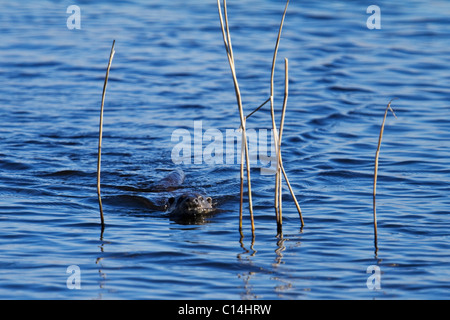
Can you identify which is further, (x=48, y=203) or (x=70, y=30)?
(x=70, y=30)

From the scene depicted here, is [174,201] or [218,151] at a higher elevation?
[218,151]

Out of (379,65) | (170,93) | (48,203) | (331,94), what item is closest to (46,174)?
(48,203)

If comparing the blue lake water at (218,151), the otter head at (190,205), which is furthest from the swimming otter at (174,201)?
the blue lake water at (218,151)

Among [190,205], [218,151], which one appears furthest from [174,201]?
[218,151]

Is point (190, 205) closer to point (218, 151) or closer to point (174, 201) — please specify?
point (174, 201)

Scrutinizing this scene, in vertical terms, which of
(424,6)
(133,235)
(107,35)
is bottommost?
(133,235)

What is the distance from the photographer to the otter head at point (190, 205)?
372 inches

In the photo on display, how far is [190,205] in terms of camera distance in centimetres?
946

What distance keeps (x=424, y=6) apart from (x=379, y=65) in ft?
24.8

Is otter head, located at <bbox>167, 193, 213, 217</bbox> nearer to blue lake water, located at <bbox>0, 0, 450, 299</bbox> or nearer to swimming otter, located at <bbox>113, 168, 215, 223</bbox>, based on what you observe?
swimming otter, located at <bbox>113, 168, 215, 223</bbox>

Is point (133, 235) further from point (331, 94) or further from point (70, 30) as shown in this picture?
point (70, 30)

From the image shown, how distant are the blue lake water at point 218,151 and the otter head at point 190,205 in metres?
0.20

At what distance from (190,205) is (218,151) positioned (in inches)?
138

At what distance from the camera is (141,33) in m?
22.6
